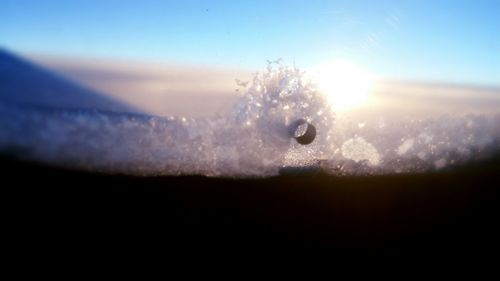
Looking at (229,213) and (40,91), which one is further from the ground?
(40,91)

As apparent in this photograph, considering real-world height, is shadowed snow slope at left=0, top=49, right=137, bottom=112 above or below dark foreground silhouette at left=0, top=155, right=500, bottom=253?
above

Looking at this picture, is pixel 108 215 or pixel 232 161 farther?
pixel 232 161

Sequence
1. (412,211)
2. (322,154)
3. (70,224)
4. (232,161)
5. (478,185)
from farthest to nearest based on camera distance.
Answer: (478,185) < (412,211) < (322,154) < (232,161) < (70,224)

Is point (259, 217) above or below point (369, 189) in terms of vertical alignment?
below

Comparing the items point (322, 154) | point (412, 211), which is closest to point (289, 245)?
point (322, 154)

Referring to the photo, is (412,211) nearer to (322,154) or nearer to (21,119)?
(322,154)

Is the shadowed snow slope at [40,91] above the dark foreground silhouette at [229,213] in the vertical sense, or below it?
above

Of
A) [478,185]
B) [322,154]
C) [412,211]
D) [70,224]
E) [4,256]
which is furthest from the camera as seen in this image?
[478,185]

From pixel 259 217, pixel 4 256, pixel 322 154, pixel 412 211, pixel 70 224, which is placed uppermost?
pixel 322 154
